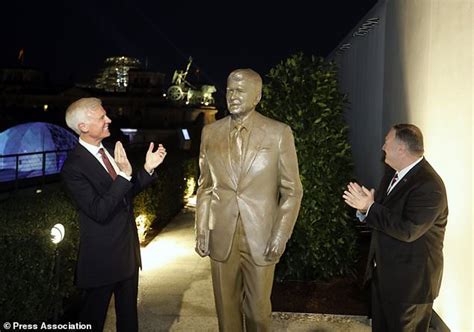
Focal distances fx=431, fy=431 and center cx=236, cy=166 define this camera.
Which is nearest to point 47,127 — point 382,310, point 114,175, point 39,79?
point 114,175

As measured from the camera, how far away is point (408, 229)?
2863mm

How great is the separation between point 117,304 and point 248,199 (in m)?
1.49

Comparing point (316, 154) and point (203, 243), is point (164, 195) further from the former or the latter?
point (203, 243)

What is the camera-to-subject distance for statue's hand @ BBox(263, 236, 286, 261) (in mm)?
3041

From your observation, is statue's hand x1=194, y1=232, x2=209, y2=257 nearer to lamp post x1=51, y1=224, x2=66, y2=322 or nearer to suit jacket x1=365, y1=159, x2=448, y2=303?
suit jacket x1=365, y1=159, x2=448, y2=303

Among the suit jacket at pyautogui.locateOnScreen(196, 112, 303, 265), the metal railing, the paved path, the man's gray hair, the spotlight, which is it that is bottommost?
the metal railing

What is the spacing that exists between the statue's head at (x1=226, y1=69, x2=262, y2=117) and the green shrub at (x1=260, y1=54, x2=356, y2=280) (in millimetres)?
2480

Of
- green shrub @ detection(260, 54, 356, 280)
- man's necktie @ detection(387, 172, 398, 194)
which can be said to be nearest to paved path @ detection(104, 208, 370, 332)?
green shrub @ detection(260, 54, 356, 280)

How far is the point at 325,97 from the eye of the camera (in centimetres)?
548

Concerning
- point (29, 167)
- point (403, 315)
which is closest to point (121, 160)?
point (403, 315)

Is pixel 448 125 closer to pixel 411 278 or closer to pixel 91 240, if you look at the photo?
pixel 411 278

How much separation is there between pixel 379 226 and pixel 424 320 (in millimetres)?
827


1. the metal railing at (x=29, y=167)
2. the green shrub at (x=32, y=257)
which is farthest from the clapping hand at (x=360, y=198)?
the metal railing at (x=29, y=167)

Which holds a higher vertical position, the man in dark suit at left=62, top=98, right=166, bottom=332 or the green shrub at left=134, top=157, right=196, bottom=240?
the man in dark suit at left=62, top=98, right=166, bottom=332
